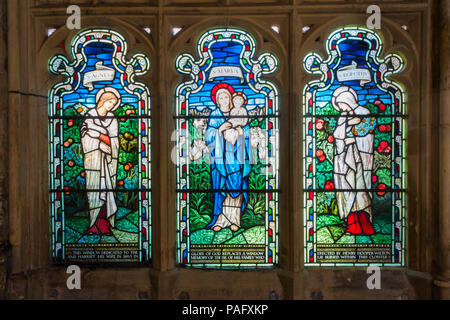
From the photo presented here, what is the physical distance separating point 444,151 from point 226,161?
7.61 ft

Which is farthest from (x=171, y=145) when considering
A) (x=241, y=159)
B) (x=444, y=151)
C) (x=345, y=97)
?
(x=444, y=151)

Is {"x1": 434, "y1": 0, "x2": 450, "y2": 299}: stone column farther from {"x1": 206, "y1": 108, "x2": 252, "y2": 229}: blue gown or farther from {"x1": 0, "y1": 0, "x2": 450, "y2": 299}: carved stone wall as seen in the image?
{"x1": 206, "y1": 108, "x2": 252, "y2": 229}: blue gown

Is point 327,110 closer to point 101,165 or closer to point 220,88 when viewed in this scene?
point 220,88

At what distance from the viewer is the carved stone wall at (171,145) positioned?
3.22 m

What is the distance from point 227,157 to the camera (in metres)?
3.36

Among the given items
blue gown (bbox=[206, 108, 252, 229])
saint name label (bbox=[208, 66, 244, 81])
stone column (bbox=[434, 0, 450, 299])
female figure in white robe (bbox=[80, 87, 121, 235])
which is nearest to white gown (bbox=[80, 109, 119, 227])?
female figure in white robe (bbox=[80, 87, 121, 235])

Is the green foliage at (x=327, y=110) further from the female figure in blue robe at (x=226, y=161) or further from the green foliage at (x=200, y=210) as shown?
the green foliage at (x=200, y=210)

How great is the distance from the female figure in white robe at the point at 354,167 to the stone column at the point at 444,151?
67cm

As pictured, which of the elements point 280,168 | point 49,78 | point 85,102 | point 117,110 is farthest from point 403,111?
point 49,78

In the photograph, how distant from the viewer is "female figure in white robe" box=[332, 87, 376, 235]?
3354mm

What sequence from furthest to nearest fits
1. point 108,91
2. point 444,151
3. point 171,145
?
point 108,91 < point 171,145 < point 444,151

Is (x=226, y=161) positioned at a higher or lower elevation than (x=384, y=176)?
higher

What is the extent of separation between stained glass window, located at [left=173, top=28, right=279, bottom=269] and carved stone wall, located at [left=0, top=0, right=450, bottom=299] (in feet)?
0.39
